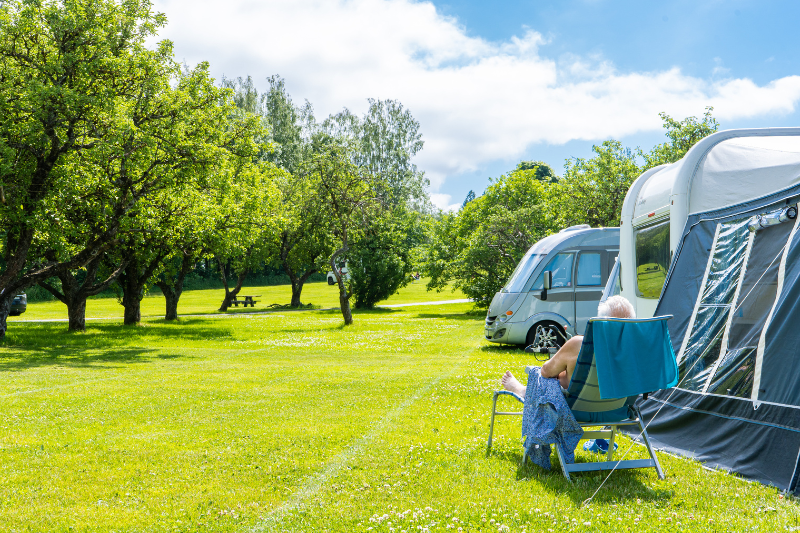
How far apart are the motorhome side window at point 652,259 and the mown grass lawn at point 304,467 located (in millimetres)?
2726

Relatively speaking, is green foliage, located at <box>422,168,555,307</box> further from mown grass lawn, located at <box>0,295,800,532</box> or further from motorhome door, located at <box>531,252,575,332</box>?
mown grass lawn, located at <box>0,295,800,532</box>

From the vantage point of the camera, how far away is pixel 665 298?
6844 mm

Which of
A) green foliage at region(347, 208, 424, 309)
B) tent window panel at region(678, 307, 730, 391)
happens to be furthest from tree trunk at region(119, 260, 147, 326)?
tent window panel at region(678, 307, 730, 391)

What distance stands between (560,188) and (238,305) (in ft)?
84.6

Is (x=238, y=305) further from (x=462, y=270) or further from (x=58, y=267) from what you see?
(x=58, y=267)

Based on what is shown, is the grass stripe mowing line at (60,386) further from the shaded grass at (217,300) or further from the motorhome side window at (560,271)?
the shaded grass at (217,300)

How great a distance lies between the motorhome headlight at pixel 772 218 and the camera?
524 cm

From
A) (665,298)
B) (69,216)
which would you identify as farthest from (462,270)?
(665,298)

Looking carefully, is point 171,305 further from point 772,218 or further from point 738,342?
point 772,218

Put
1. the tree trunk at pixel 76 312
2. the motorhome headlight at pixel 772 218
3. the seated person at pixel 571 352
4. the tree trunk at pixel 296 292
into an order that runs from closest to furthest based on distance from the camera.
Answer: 1. the seated person at pixel 571 352
2. the motorhome headlight at pixel 772 218
3. the tree trunk at pixel 76 312
4. the tree trunk at pixel 296 292

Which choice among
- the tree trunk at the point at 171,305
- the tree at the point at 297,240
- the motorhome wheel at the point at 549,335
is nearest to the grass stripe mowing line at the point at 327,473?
the motorhome wheel at the point at 549,335

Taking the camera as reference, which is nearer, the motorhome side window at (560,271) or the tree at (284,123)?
the motorhome side window at (560,271)

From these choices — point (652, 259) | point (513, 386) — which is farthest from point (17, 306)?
point (513, 386)

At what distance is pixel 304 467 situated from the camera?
5.34 meters
